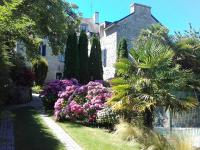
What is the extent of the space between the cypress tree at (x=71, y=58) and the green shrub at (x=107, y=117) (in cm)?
1014

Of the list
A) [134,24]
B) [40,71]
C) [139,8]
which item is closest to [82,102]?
[134,24]

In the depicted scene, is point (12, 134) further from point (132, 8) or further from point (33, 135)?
point (132, 8)

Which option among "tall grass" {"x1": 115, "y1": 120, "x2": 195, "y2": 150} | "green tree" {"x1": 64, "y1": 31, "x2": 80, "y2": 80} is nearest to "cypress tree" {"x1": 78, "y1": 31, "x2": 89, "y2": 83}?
"green tree" {"x1": 64, "y1": 31, "x2": 80, "y2": 80}

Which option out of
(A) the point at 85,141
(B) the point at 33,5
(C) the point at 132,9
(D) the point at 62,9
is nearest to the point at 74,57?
(D) the point at 62,9

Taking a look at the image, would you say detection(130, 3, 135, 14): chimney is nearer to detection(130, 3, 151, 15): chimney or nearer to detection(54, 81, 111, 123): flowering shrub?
detection(130, 3, 151, 15): chimney

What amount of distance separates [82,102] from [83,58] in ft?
35.1

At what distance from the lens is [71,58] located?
86.6 ft

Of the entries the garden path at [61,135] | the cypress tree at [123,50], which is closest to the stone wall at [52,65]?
the cypress tree at [123,50]

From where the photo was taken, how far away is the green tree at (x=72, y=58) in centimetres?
2597

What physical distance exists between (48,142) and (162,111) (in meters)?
4.94

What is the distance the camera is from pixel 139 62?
15.1 metres

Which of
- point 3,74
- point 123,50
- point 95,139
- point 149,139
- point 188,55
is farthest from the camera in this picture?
point 123,50

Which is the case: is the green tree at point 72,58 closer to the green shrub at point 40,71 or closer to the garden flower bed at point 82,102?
the garden flower bed at point 82,102

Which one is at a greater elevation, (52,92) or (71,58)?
(71,58)
